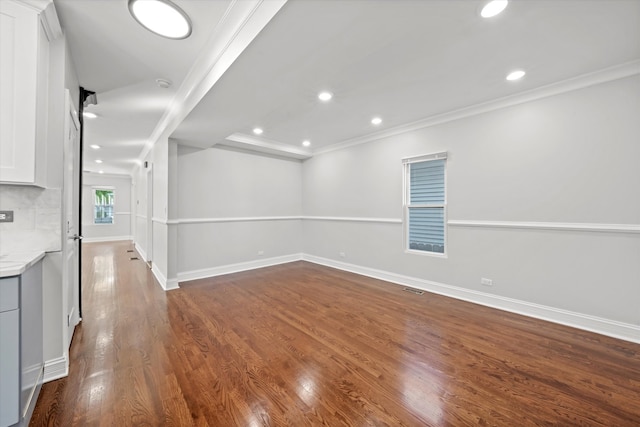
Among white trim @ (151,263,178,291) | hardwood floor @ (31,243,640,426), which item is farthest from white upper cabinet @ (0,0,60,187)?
white trim @ (151,263,178,291)

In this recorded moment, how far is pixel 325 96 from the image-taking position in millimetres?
2988

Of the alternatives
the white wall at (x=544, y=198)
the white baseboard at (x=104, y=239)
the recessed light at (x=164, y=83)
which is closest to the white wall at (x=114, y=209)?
the white baseboard at (x=104, y=239)

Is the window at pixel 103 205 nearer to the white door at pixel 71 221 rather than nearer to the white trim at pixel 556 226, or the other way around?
the white door at pixel 71 221

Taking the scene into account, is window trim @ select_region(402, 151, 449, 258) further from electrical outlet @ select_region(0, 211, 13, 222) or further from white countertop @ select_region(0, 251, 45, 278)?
electrical outlet @ select_region(0, 211, 13, 222)

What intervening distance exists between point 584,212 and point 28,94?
15.5 ft

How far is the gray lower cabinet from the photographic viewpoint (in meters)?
1.21

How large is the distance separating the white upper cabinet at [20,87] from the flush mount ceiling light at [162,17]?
488mm

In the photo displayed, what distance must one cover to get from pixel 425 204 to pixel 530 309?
1.80m

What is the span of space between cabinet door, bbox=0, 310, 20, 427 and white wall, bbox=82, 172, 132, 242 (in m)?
10.1

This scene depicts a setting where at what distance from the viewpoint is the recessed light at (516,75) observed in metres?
2.48

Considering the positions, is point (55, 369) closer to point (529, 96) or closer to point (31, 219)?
point (31, 219)

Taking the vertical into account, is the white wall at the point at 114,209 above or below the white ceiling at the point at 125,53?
below

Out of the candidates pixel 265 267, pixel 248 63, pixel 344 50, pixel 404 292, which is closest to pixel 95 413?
pixel 248 63

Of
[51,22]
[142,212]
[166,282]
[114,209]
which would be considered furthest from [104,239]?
[51,22]
